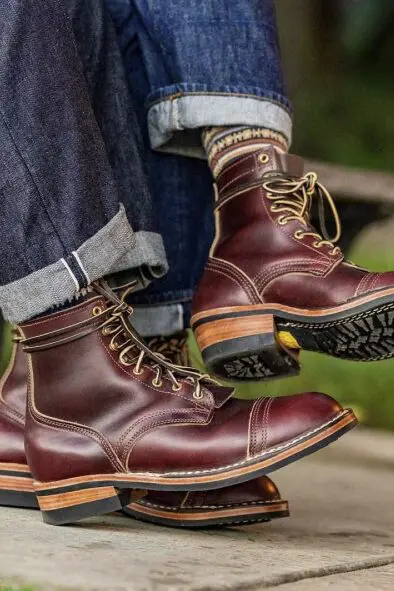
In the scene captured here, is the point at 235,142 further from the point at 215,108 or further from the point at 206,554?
the point at 206,554

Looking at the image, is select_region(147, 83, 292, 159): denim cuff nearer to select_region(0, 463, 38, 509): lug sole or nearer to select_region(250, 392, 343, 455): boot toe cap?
select_region(250, 392, 343, 455): boot toe cap

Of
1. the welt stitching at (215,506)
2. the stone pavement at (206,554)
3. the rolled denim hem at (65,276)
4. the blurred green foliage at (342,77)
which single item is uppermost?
the blurred green foliage at (342,77)

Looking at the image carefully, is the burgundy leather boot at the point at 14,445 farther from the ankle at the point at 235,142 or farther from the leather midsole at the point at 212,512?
the ankle at the point at 235,142

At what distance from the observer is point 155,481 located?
88cm

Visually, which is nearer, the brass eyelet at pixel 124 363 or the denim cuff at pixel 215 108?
the brass eyelet at pixel 124 363

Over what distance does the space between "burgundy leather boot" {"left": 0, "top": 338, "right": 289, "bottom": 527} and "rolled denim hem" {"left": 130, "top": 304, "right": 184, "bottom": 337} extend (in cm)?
27

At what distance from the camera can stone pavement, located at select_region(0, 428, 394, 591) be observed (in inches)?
26.6

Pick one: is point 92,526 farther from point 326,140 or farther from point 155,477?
point 326,140

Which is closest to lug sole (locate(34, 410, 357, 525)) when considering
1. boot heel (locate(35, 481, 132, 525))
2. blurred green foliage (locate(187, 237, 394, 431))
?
boot heel (locate(35, 481, 132, 525))

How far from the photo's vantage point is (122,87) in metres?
1.15

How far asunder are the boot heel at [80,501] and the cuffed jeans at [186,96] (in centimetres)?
39

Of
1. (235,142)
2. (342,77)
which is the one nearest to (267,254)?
(235,142)

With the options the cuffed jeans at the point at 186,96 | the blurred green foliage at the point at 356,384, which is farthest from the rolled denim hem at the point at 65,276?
the blurred green foliage at the point at 356,384

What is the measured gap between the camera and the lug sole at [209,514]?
0.97 meters
